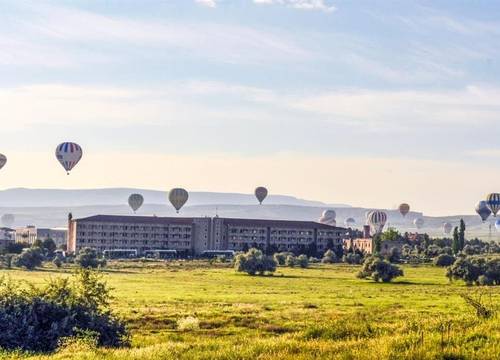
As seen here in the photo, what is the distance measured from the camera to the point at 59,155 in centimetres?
18425

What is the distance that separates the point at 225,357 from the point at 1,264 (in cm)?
12948

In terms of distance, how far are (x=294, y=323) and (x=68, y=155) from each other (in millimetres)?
139301

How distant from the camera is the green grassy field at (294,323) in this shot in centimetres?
2519

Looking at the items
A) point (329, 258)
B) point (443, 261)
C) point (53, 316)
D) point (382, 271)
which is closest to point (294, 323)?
point (53, 316)

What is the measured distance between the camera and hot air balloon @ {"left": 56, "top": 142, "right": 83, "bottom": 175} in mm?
184000

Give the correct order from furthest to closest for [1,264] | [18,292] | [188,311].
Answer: [1,264] → [188,311] → [18,292]

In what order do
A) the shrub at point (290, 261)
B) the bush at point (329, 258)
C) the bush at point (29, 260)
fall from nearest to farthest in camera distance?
the bush at point (29, 260) < the shrub at point (290, 261) < the bush at point (329, 258)

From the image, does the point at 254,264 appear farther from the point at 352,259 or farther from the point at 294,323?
the point at 294,323

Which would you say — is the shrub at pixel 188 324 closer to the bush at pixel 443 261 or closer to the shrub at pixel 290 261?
the shrub at pixel 290 261

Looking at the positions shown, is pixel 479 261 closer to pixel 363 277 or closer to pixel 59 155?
pixel 363 277

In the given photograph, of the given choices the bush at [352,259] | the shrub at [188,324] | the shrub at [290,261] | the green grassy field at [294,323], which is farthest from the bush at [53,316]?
→ the bush at [352,259]

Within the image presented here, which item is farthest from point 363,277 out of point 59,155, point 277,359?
point 277,359

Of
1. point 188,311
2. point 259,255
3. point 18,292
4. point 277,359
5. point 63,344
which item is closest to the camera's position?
point 277,359

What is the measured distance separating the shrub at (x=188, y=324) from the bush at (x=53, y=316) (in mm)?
12624
